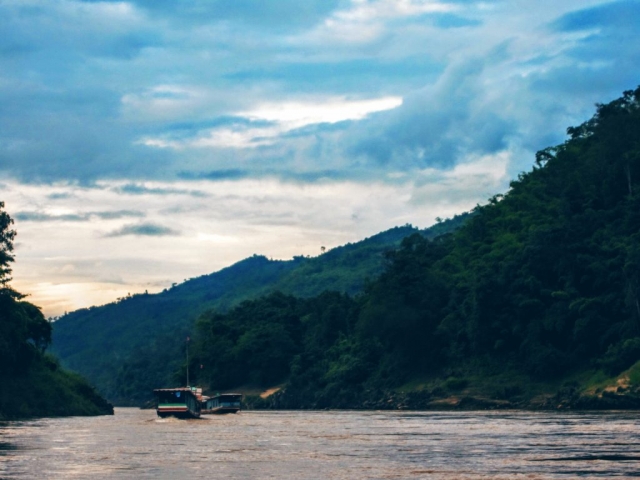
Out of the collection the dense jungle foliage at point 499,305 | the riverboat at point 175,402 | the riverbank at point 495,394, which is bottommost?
the riverbank at point 495,394

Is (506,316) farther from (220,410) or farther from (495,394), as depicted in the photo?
(220,410)

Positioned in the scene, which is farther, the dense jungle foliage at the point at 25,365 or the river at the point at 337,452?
the dense jungle foliage at the point at 25,365

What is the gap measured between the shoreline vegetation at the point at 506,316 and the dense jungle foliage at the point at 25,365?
4851 cm

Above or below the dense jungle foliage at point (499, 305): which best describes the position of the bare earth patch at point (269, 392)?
below

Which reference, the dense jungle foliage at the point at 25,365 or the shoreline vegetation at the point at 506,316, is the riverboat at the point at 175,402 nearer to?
the dense jungle foliage at the point at 25,365

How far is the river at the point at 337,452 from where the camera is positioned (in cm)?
4197

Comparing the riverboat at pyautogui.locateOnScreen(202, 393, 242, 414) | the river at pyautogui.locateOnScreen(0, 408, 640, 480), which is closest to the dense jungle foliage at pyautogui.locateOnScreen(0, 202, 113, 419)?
the riverboat at pyautogui.locateOnScreen(202, 393, 242, 414)

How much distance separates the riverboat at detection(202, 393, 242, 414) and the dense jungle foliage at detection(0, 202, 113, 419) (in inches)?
648

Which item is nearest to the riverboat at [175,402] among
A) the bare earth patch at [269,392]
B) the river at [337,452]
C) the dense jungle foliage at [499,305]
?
the river at [337,452]

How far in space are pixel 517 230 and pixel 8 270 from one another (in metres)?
79.3

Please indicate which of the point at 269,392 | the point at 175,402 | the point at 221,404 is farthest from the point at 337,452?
the point at 269,392

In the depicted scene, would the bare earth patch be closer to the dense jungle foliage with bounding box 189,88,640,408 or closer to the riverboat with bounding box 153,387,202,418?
the dense jungle foliage with bounding box 189,88,640,408

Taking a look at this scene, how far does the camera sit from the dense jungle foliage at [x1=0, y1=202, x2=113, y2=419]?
11281 centimetres

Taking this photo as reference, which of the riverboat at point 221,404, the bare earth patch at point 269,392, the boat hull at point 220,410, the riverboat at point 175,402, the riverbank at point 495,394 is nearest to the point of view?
the riverboat at point 175,402
